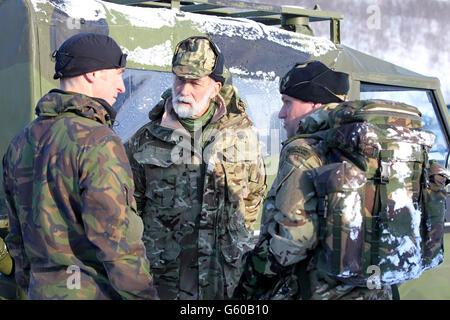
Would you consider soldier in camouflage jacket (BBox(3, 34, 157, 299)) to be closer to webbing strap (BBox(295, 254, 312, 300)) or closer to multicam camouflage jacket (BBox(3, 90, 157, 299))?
multicam camouflage jacket (BBox(3, 90, 157, 299))

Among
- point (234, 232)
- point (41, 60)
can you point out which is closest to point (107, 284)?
point (234, 232)

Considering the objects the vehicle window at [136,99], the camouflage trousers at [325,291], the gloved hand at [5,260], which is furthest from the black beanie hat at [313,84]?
the gloved hand at [5,260]

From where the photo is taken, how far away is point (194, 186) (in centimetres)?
299

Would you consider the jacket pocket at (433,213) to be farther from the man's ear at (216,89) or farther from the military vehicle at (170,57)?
the military vehicle at (170,57)

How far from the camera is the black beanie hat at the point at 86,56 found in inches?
86.1

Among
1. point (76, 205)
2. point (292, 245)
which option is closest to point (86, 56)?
point (76, 205)

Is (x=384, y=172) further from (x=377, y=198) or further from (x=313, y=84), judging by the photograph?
(x=313, y=84)

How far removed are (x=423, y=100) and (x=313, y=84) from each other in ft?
8.87

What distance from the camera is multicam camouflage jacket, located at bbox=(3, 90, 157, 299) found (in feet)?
6.46

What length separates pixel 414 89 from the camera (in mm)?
4840

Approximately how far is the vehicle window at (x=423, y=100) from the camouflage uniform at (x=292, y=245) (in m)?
2.60

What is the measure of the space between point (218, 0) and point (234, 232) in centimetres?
191

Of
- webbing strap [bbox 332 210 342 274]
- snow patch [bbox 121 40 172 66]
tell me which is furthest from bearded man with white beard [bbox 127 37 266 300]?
webbing strap [bbox 332 210 342 274]
